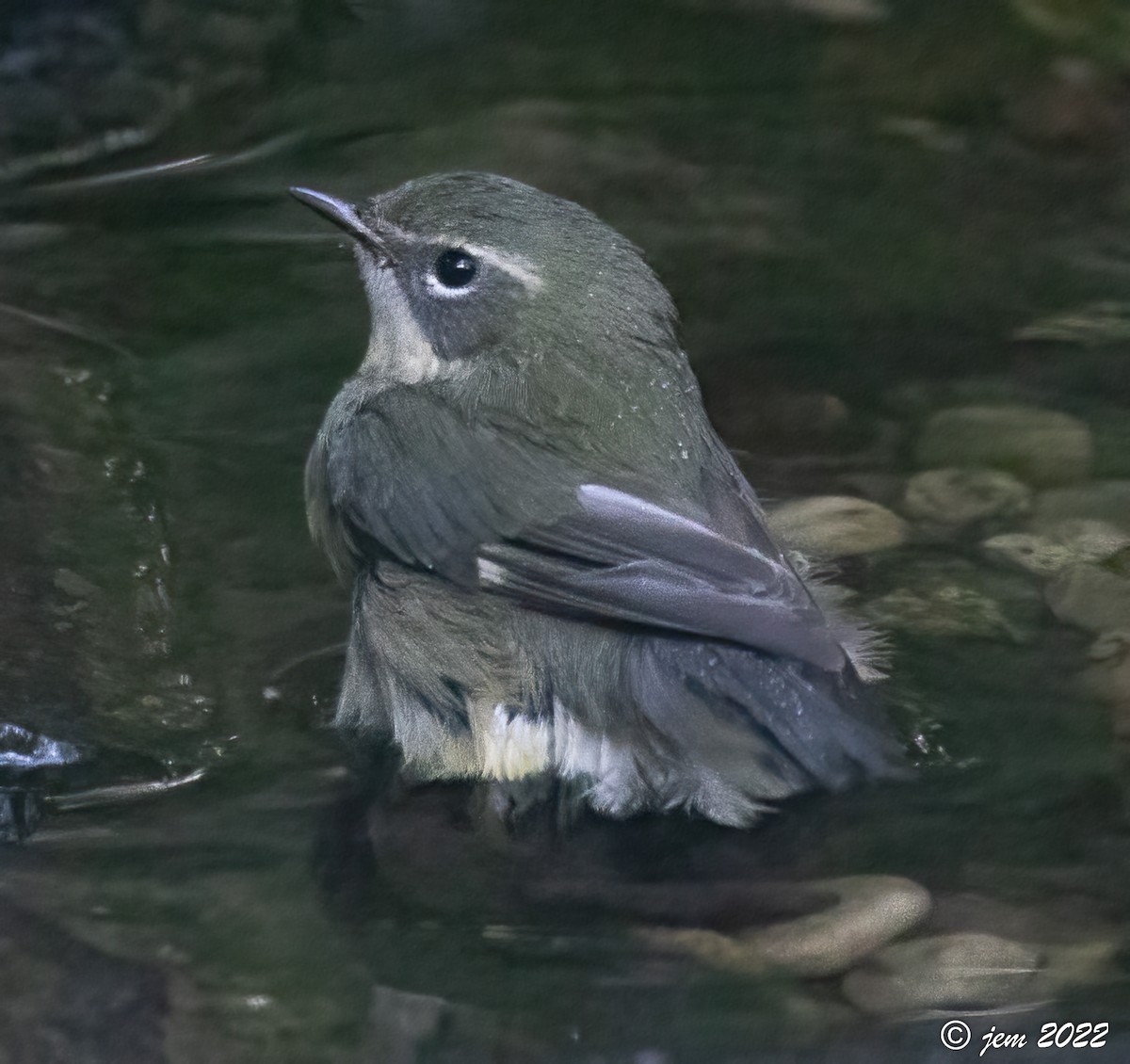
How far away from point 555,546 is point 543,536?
38 millimetres

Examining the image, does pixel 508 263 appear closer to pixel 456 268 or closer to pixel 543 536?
pixel 456 268

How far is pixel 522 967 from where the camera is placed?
2.52 metres

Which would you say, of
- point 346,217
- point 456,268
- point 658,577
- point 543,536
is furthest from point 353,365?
point 658,577

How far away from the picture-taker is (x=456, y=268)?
12.2ft

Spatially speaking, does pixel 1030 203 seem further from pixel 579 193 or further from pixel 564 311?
pixel 564 311

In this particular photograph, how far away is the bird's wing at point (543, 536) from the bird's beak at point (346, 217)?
15.4 inches

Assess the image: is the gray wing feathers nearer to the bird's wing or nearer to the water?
the bird's wing

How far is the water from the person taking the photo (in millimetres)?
2486

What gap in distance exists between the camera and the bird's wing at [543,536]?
10.2 ft

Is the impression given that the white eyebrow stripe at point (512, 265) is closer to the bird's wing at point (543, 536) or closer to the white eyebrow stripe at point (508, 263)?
the white eyebrow stripe at point (508, 263)

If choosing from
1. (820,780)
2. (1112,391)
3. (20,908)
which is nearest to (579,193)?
(1112,391)

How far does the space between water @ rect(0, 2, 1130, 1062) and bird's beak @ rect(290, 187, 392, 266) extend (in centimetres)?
58

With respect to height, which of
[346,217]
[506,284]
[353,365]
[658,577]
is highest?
[346,217]

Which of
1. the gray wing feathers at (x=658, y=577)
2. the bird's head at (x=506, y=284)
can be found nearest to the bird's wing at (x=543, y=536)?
the gray wing feathers at (x=658, y=577)
